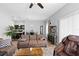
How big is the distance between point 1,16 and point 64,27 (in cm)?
344

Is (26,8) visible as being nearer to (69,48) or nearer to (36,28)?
(69,48)

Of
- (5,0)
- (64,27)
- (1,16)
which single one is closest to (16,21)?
(1,16)

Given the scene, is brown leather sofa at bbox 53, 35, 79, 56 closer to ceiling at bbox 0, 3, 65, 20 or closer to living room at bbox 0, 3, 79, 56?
living room at bbox 0, 3, 79, 56

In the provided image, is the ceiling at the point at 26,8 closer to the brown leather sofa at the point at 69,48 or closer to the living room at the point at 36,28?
the living room at the point at 36,28

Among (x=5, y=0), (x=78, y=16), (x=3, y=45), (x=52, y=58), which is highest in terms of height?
(x=78, y=16)

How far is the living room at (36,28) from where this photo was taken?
151 inches

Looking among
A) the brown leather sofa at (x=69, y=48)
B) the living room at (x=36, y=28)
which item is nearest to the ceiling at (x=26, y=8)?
the living room at (x=36, y=28)

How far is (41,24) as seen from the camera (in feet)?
33.9

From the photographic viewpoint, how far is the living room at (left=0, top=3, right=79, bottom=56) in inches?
151

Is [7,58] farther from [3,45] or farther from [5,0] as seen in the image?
[3,45]

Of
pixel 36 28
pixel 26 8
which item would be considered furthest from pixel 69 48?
pixel 36 28

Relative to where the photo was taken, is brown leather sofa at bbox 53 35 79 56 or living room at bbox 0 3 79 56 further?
living room at bbox 0 3 79 56

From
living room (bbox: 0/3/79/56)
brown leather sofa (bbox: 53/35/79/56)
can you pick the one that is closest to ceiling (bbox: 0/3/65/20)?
living room (bbox: 0/3/79/56)

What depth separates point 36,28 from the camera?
33.2 feet
